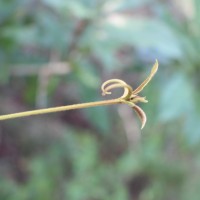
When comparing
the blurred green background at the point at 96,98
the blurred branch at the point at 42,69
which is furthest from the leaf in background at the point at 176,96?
the blurred branch at the point at 42,69

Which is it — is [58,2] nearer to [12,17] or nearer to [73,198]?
[12,17]

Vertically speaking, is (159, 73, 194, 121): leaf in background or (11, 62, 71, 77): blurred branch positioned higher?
(11, 62, 71, 77): blurred branch

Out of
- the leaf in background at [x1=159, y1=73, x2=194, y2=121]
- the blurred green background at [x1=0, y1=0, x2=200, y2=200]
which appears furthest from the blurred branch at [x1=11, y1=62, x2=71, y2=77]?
the leaf in background at [x1=159, y1=73, x2=194, y2=121]

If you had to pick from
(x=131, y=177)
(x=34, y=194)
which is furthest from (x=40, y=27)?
(x=131, y=177)

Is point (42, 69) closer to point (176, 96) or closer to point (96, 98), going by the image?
point (96, 98)

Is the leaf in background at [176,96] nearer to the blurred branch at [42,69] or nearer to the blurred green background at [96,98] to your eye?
the blurred green background at [96,98]

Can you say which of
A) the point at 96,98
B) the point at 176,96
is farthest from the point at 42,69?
the point at 176,96

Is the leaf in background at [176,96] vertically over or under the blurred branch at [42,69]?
under

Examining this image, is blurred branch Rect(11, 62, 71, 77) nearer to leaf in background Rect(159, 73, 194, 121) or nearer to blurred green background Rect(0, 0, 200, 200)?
blurred green background Rect(0, 0, 200, 200)
